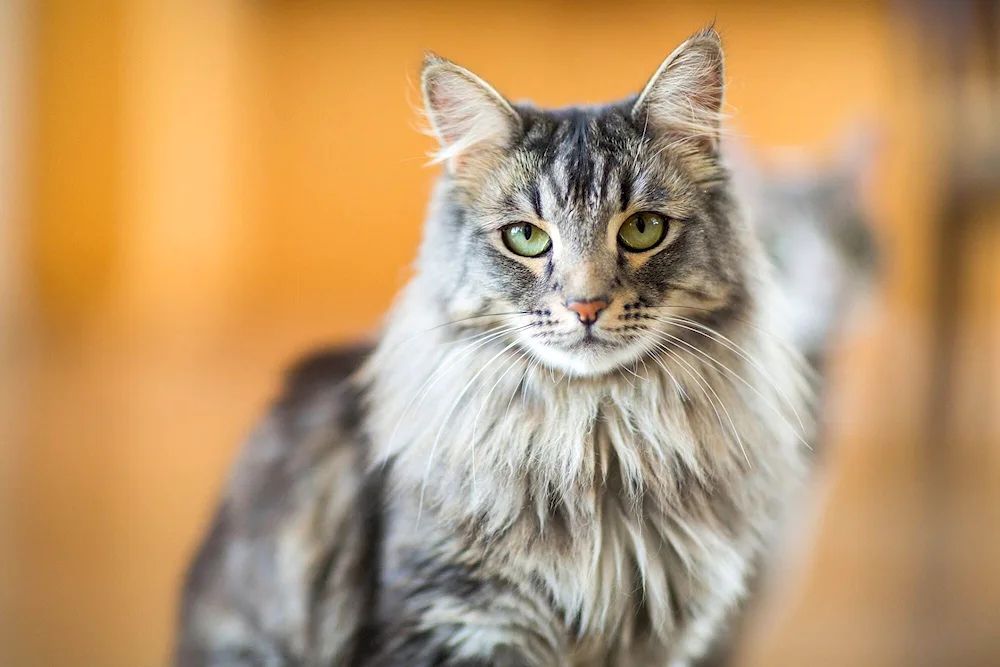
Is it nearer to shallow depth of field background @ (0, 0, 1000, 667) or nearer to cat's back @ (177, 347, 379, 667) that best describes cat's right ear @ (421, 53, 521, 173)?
shallow depth of field background @ (0, 0, 1000, 667)

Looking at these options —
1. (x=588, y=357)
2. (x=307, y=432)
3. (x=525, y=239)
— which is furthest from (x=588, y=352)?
(x=307, y=432)

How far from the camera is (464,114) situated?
2.31 feet

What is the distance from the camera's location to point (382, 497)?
80cm

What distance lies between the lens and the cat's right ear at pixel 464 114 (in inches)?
27.0

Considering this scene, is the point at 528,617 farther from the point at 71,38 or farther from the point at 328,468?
the point at 71,38

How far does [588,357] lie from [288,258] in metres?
0.79

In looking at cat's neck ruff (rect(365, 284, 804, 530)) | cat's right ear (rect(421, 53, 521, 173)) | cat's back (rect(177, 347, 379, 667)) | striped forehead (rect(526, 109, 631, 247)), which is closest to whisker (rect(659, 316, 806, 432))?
cat's neck ruff (rect(365, 284, 804, 530))

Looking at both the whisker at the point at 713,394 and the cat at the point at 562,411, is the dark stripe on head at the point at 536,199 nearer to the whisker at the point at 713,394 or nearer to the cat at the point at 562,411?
the cat at the point at 562,411

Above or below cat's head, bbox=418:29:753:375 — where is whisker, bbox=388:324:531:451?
below

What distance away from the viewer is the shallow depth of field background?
1037 mm

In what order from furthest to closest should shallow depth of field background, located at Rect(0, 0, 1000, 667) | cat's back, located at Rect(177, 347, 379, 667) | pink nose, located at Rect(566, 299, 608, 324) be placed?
shallow depth of field background, located at Rect(0, 0, 1000, 667) → cat's back, located at Rect(177, 347, 379, 667) → pink nose, located at Rect(566, 299, 608, 324)

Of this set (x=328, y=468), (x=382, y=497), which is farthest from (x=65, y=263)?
(x=382, y=497)

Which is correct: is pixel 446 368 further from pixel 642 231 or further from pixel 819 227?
pixel 819 227

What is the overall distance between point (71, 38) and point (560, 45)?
0.64 metres
